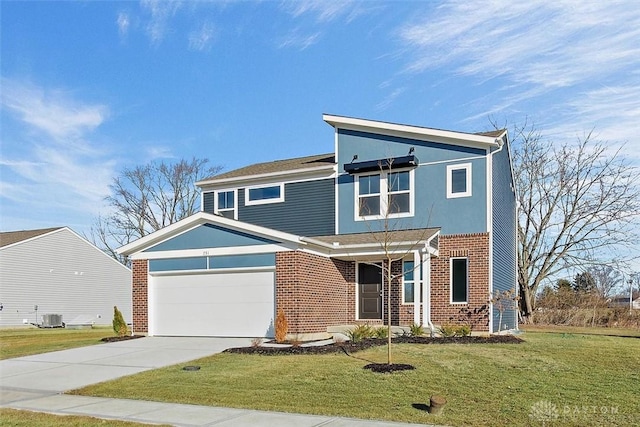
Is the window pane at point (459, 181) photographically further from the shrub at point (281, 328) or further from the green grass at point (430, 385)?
the shrub at point (281, 328)

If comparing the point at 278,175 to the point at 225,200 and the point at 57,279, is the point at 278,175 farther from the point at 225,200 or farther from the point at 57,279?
the point at 57,279

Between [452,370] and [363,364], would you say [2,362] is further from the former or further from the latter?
[452,370]

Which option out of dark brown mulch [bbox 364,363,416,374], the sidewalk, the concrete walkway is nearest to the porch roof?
the concrete walkway

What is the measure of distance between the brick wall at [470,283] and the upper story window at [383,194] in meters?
1.77

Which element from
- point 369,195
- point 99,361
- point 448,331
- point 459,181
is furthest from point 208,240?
point 459,181

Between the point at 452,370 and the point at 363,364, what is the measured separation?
5.91 feet

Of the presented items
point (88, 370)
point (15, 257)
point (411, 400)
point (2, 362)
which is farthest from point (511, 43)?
point (15, 257)

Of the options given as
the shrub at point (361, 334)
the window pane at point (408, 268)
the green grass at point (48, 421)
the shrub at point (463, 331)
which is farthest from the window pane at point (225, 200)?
the green grass at point (48, 421)

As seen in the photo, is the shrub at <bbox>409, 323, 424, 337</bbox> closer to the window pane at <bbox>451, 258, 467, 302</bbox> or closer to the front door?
the window pane at <bbox>451, 258, 467, 302</bbox>

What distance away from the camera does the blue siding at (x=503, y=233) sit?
18.7 metres

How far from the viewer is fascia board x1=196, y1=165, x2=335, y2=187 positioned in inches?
797

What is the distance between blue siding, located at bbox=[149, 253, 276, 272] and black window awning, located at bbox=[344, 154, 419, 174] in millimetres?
4390

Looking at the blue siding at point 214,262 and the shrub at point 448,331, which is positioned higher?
the blue siding at point 214,262

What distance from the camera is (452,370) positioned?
35.4 ft
